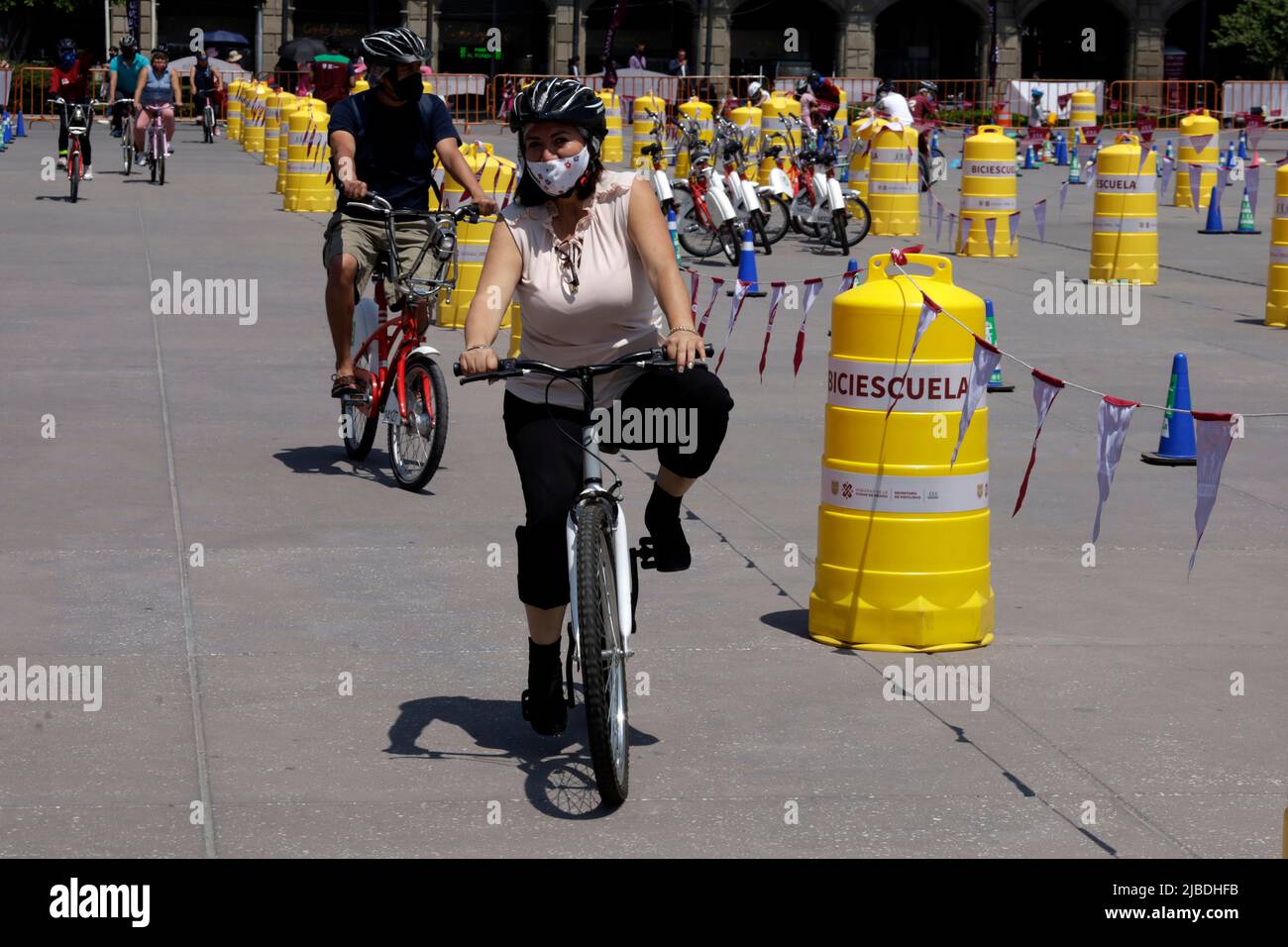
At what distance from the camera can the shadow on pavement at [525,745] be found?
5.53 meters

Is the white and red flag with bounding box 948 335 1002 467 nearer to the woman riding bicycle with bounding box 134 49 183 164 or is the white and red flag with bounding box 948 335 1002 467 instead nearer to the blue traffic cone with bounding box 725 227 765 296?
the blue traffic cone with bounding box 725 227 765 296

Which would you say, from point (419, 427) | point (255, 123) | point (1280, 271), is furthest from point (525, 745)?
point (255, 123)

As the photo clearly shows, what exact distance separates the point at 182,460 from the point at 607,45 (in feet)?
174

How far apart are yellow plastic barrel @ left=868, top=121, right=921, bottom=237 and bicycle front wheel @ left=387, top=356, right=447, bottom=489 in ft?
50.3

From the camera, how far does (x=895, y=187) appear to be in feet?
79.9

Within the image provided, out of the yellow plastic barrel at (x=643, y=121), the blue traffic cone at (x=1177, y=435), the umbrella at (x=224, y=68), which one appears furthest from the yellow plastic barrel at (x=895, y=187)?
the umbrella at (x=224, y=68)

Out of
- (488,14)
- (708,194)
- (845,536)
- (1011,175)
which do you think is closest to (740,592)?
(845,536)

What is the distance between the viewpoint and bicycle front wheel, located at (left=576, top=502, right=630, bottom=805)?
5.23 meters

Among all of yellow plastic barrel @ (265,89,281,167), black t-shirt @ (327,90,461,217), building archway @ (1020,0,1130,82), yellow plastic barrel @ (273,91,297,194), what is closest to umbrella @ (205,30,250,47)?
building archway @ (1020,0,1130,82)

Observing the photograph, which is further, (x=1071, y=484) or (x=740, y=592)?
(x=1071, y=484)

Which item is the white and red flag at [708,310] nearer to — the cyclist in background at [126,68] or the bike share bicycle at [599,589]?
the bike share bicycle at [599,589]

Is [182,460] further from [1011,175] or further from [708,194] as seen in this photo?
[1011,175]

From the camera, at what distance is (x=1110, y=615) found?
7.57 m

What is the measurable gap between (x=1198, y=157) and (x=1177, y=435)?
66.6 ft
